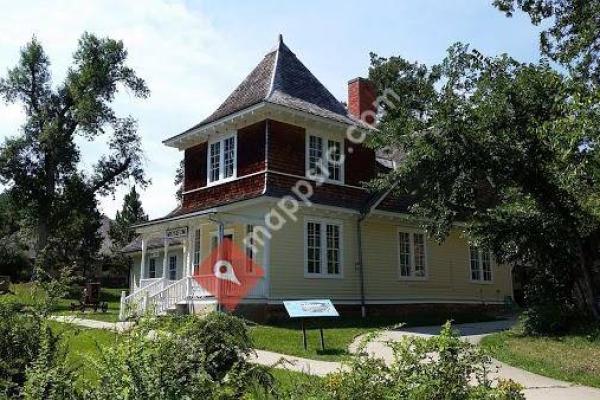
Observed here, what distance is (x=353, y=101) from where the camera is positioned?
26.3 m

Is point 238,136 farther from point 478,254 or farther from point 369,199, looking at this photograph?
point 478,254

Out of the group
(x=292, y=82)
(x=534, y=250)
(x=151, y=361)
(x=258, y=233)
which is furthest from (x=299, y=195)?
(x=151, y=361)

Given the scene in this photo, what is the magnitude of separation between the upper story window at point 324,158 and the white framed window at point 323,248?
5.90ft

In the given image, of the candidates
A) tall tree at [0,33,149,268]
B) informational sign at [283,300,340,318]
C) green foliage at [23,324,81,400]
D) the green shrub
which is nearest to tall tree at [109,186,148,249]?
tall tree at [0,33,149,268]

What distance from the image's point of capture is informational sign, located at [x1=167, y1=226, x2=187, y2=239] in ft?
70.0

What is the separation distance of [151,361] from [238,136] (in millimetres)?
17450

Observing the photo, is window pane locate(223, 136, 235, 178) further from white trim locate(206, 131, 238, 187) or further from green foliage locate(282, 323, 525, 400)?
green foliage locate(282, 323, 525, 400)

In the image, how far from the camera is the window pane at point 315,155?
21.0m

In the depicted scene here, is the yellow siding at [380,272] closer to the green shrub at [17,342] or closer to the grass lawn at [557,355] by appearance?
the grass lawn at [557,355]

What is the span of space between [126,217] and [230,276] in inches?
2486

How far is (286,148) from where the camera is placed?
66.7 ft

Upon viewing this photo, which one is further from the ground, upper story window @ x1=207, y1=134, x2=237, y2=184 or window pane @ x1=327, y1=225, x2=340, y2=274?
upper story window @ x1=207, y1=134, x2=237, y2=184

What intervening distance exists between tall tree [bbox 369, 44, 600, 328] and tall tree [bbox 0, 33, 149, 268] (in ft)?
89.9

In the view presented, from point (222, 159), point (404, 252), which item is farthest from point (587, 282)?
point (222, 159)
